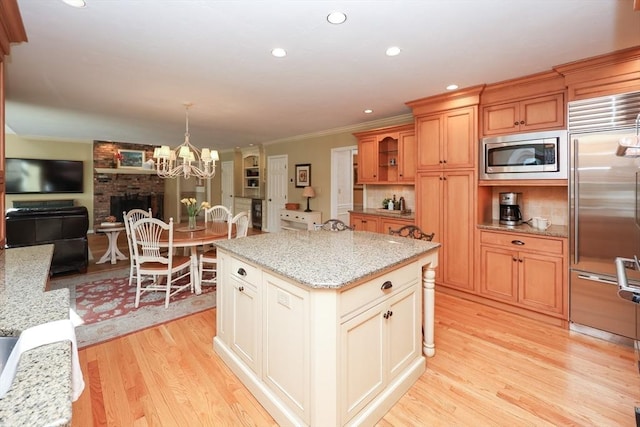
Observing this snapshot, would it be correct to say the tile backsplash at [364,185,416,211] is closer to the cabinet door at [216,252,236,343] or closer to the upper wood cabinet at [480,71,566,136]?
the upper wood cabinet at [480,71,566,136]

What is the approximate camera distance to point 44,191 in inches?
281

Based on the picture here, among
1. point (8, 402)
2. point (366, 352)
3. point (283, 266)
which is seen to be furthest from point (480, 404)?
point (8, 402)

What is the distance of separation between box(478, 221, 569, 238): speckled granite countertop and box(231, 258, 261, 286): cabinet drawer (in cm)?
261

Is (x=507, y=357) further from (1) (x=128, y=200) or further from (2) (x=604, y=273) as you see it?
(1) (x=128, y=200)

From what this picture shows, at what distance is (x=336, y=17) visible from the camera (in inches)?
76.5

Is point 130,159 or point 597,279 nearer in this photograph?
point 597,279

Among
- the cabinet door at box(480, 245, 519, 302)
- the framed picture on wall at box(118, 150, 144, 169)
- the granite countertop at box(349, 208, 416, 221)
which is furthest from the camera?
the framed picture on wall at box(118, 150, 144, 169)

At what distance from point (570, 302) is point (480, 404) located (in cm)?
159

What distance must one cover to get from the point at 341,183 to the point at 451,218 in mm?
2664

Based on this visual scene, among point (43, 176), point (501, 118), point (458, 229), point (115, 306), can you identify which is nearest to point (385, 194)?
point (458, 229)

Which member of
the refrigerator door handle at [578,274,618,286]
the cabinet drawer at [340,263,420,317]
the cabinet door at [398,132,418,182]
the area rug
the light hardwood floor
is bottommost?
the light hardwood floor

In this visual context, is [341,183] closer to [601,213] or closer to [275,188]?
[275,188]

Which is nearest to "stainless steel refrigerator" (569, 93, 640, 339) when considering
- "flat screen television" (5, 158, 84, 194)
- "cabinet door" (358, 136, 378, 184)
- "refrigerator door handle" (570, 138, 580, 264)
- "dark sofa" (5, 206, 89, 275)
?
"refrigerator door handle" (570, 138, 580, 264)

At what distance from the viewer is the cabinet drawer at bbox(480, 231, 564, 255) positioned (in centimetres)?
277
